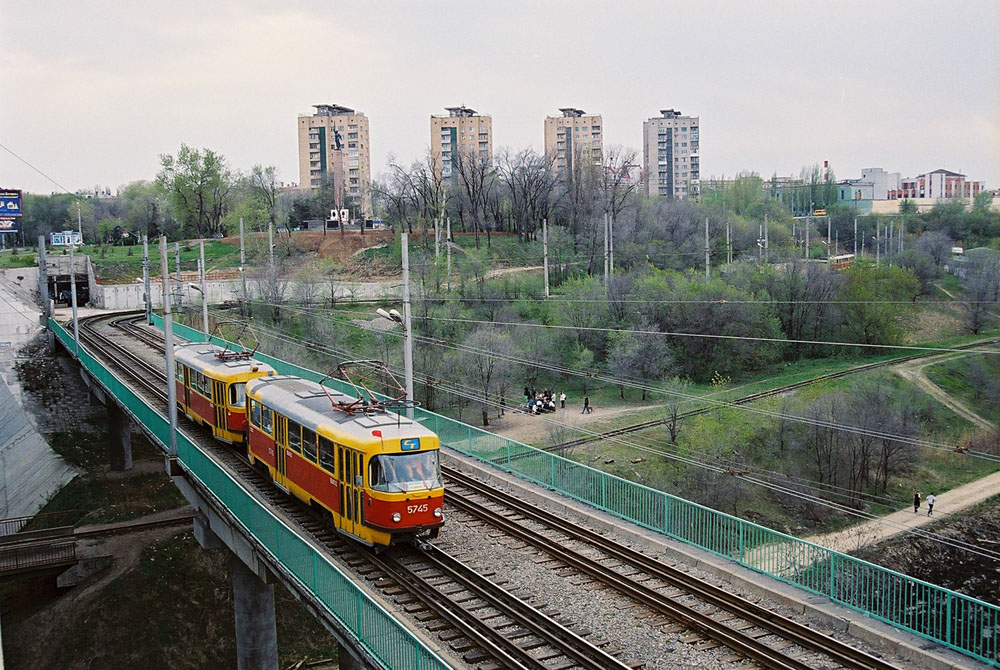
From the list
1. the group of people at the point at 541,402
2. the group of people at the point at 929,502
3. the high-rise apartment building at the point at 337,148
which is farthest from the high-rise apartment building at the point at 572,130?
the group of people at the point at 929,502

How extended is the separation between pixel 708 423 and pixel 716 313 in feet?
48.6

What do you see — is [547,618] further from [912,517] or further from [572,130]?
[572,130]

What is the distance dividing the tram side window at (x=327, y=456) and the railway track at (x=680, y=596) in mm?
3403

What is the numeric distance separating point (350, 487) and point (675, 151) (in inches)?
4958

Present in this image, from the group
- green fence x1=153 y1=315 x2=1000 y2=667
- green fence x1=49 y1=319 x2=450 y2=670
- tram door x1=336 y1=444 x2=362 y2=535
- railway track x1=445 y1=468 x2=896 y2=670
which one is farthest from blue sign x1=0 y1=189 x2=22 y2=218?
railway track x1=445 y1=468 x2=896 y2=670

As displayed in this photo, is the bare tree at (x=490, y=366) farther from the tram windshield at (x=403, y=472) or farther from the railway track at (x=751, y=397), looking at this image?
the tram windshield at (x=403, y=472)

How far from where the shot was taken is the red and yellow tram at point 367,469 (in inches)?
547

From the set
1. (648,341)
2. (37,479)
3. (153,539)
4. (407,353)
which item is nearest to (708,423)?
(648,341)

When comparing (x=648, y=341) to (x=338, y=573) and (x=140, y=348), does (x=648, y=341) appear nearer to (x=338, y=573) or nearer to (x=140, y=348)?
(x=140, y=348)

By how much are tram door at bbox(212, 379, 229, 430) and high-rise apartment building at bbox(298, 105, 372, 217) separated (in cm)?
9463

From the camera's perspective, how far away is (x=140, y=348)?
4581 cm

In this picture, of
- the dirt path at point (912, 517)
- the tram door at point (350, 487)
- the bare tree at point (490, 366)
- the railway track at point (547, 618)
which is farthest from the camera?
the bare tree at point (490, 366)

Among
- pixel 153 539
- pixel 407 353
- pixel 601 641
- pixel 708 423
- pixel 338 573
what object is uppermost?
pixel 407 353

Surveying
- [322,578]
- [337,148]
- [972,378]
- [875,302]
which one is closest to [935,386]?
[972,378]
